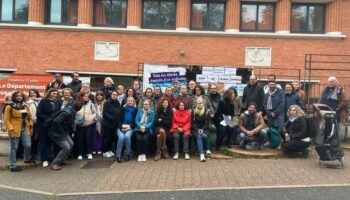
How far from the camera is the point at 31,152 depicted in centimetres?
1030

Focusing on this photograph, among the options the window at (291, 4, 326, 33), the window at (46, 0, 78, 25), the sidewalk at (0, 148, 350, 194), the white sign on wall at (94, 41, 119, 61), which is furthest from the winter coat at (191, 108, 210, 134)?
the window at (46, 0, 78, 25)

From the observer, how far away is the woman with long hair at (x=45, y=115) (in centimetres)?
977

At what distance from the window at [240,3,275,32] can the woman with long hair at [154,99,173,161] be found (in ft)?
35.1

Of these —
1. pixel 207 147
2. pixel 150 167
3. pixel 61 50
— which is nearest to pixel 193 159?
pixel 207 147

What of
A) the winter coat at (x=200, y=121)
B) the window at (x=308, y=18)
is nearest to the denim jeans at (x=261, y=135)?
the winter coat at (x=200, y=121)

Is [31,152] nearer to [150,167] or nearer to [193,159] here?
[150,167]

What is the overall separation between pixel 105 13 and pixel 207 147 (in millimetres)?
11685

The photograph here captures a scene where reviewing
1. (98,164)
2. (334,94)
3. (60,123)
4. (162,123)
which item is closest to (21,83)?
(60,123)

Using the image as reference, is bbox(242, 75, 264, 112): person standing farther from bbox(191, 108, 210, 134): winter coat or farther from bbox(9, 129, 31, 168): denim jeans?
bbox(9, 129, 31, 168): denim jeans

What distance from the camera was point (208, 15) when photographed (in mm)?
19938

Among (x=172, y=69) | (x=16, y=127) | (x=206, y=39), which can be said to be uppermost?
(x=206, y=39)

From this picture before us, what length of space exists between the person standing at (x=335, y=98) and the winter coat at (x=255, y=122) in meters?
1.84

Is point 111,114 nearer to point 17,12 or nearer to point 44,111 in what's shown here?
point 44,111

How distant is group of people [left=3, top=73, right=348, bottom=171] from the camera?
9.77 m
